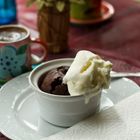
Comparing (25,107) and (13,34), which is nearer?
(25,107)

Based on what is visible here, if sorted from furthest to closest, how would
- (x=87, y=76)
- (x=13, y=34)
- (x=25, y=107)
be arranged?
(x=13, y=34) → (x=25, y=107) → (x=87, y=76)

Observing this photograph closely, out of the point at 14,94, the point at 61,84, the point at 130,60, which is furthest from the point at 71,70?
the point at 130,60

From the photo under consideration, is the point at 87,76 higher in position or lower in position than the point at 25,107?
higher

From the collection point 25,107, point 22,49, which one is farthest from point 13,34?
point 25,107

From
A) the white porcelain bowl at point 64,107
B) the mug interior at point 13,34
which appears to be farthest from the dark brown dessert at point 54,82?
the mug interior at point 13,34

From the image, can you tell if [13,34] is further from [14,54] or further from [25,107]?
[25,107]

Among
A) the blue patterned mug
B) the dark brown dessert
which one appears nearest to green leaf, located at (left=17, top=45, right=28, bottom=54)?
the blue patterned mug

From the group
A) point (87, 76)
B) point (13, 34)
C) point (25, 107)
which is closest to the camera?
point (87, 76)
